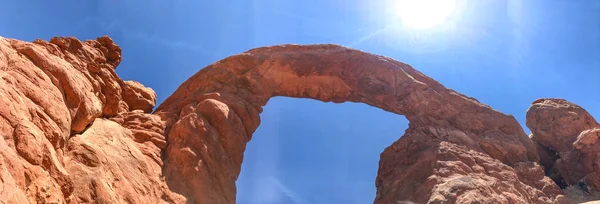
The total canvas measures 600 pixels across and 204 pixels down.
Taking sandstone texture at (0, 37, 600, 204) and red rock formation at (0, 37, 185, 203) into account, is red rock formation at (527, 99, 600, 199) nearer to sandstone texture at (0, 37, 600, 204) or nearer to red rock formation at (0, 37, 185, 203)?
sandstone texture at (0, 37, 600, 204)

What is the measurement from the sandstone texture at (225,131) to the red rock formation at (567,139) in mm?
67

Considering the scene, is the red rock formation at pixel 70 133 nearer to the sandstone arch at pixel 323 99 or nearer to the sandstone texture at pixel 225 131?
the sandstone texture at pixel 225 131

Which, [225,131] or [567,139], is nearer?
[225,131]

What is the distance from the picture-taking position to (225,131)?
19.8 meters

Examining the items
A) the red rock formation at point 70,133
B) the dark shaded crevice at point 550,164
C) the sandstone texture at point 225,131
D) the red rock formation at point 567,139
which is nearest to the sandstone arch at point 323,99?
the sandstone texture at point 225,131

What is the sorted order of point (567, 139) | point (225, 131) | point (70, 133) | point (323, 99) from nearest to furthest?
1. point (70, 133)
2. point (225, 131)
3. point (567, 139)
4. point (323, 99)

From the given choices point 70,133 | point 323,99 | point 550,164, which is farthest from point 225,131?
point 550,164

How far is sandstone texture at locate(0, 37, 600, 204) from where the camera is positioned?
37.8 ft

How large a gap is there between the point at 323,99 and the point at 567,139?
45.5 ft

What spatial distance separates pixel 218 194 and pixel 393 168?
31.4 ft

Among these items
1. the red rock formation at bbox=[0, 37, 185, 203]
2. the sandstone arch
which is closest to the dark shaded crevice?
the sandstone arch

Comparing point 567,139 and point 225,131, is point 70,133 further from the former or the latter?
point 567,139

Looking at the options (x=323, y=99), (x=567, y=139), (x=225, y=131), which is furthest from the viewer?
(x=323, y=99)

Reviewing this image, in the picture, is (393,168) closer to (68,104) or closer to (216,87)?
(216,87)
